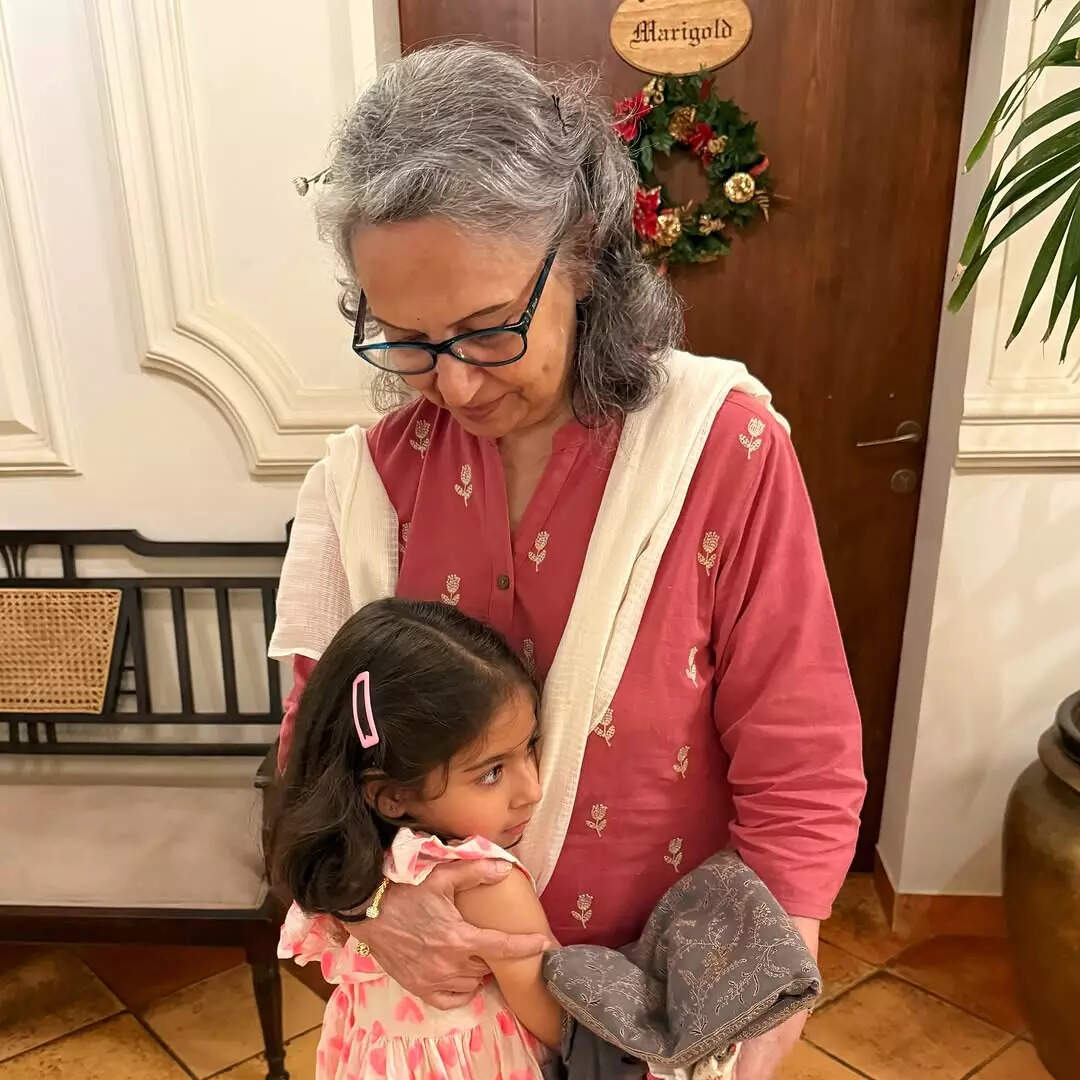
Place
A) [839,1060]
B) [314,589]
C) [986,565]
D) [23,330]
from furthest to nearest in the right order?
[23,330], [986,565], [839,1060], [314,589]

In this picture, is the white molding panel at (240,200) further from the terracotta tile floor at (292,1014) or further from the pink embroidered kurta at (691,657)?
the terracotta tile floor at (292,1014)

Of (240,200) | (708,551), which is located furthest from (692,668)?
(240,200)

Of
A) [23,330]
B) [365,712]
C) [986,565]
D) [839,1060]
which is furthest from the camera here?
[23,330]

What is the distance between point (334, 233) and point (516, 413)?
25 cm

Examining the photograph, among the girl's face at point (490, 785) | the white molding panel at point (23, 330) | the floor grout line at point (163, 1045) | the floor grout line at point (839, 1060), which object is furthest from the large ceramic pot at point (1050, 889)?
the white molding panel at point (23, 330)

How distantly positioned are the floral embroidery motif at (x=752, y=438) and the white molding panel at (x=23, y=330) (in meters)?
1.82

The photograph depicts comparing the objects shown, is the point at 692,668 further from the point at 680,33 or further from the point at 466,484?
the point at 680,33

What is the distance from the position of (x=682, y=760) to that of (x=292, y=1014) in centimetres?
154

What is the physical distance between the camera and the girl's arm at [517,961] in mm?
993

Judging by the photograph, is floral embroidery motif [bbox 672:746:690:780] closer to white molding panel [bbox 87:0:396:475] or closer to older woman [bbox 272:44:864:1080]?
older woman [bbox 272:44:864:1080]

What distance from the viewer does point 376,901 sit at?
102 centimetres

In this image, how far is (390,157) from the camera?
846 mm

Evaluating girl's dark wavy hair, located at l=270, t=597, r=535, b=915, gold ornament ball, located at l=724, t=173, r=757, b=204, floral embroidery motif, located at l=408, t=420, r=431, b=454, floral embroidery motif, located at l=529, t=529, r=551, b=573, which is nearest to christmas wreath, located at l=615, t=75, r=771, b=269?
gold ornament ball, located at l=724, t=173, r=757, b=204

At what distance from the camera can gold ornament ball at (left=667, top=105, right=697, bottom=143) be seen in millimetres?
2068
